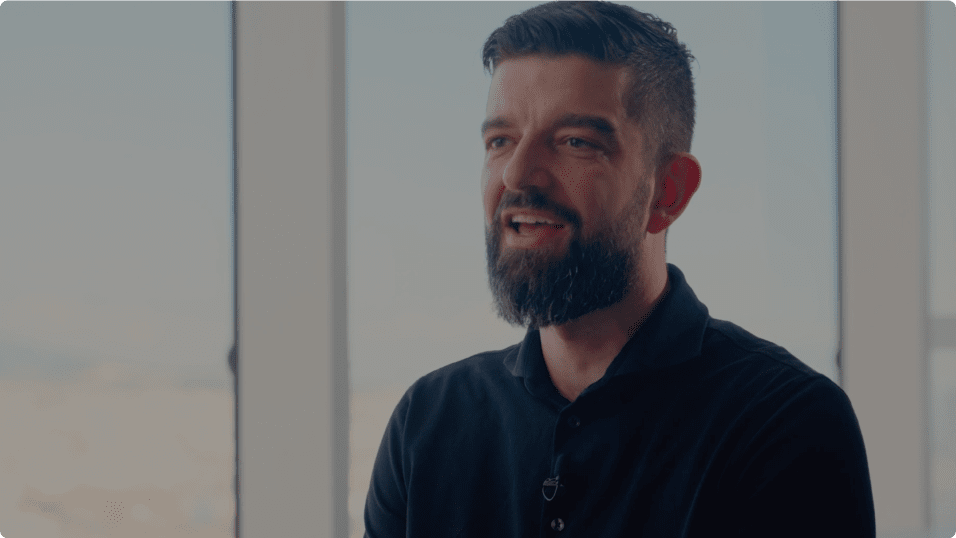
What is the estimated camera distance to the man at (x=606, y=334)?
88 cm

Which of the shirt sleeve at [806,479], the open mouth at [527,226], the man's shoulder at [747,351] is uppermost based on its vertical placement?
the open mouth at [527,226]

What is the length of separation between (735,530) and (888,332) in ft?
5.08

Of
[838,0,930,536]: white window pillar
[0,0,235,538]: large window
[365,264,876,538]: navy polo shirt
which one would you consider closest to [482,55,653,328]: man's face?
[365,264,876,538]: navy polo shirt

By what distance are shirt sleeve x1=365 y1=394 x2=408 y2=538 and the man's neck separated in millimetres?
279

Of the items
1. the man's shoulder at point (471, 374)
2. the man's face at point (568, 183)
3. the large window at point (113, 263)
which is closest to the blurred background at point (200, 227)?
the large window at point (113, 263)

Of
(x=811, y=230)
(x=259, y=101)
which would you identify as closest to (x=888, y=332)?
(x=811, y=230)

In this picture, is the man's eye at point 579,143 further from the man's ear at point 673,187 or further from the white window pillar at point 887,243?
the white window pillar at point 887,243

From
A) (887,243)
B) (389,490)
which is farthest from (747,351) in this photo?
(887,243)

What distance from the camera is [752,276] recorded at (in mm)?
2078

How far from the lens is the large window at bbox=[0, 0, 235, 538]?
6.51ft

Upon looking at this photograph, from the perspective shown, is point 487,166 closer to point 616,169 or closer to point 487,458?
point 616,169

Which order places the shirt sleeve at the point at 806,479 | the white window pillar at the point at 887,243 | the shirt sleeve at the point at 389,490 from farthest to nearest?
1. the white window pillar at the point at 887,243
2. the shirt sleeve at the point at 389,490
3. the shirt sleeve at the point at 806,479

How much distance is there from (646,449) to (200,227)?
151cm

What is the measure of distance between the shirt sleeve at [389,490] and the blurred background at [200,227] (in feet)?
2.79
